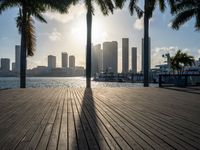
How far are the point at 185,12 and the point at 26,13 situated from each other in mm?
16420

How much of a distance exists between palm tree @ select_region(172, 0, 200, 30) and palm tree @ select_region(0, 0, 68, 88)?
472 inches

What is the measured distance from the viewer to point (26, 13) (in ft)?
70.3

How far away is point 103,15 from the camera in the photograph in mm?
22453

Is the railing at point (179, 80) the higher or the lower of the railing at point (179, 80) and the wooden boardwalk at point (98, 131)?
the higher

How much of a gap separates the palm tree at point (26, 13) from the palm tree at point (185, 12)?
12000 millimetres

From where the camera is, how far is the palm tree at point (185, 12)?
2492 centimetres

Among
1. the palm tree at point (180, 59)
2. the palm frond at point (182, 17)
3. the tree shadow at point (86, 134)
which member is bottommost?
the tree shadow at point (86, 134)

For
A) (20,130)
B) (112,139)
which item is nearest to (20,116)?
(20,130)

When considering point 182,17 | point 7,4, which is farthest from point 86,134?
point 182,17

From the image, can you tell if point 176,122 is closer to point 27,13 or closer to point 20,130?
point 20,130

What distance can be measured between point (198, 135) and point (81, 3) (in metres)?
18.8

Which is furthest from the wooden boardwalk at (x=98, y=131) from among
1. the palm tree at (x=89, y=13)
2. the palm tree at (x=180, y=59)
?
Answer: the palm tree at (x=180, y=59)

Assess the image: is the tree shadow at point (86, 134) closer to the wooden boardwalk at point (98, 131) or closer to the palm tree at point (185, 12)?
the wooden boardwalk at point (98, 131)

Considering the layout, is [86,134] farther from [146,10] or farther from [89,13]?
[146,10]
